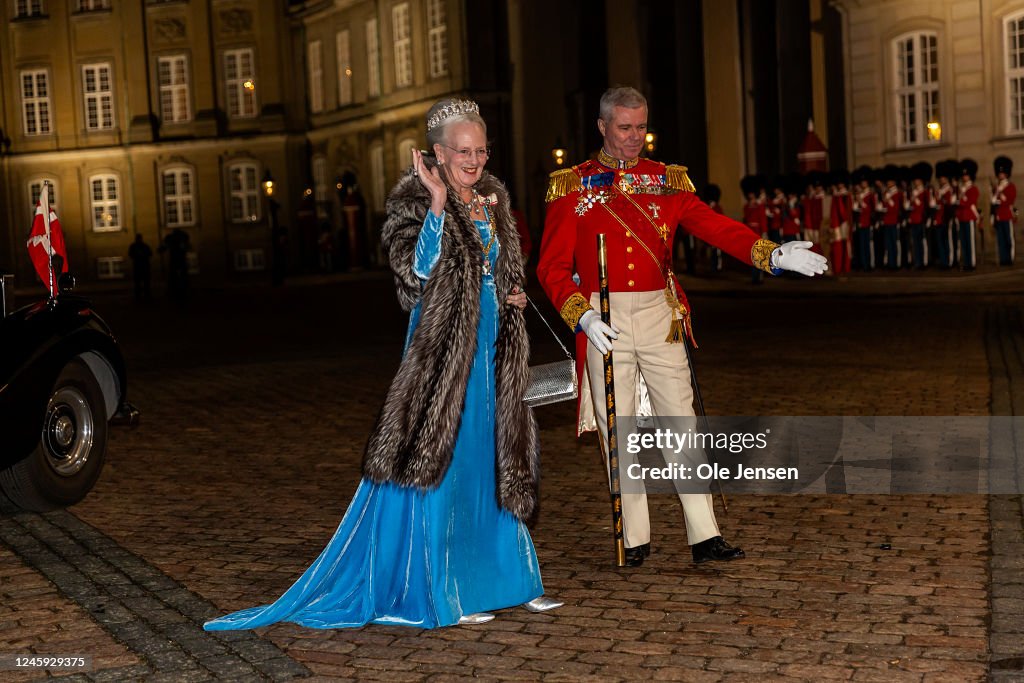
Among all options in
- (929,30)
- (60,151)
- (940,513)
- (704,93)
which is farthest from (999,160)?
(60,151)

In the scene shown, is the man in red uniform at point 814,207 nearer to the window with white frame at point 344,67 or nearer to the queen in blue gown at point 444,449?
the window with white frame at point 344,67

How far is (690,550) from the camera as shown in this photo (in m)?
6.53

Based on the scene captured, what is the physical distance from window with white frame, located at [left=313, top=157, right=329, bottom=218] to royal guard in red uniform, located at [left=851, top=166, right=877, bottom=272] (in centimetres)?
2351

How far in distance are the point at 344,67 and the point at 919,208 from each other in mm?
25002

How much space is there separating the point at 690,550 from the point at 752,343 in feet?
30.8

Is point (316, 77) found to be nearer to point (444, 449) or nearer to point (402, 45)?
point (402, 45)

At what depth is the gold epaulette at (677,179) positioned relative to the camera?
6.14 metres

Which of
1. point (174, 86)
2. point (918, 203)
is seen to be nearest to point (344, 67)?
point (174, 86)

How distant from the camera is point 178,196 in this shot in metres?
51.1

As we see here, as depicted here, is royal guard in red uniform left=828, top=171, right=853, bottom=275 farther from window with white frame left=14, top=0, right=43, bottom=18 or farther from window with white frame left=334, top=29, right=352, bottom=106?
window with white frame left=14, top=0, right=43, bottom=18

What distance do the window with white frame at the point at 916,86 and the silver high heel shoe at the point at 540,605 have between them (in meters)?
27.3

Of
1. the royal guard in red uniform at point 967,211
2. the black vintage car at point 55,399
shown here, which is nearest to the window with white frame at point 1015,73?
the royal guard in red uniform at point 967,211

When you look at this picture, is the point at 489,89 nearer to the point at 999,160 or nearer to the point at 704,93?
the point at 704,93

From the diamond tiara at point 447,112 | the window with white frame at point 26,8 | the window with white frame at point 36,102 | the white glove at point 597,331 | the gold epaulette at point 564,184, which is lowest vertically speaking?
the white glove at point 597,331
